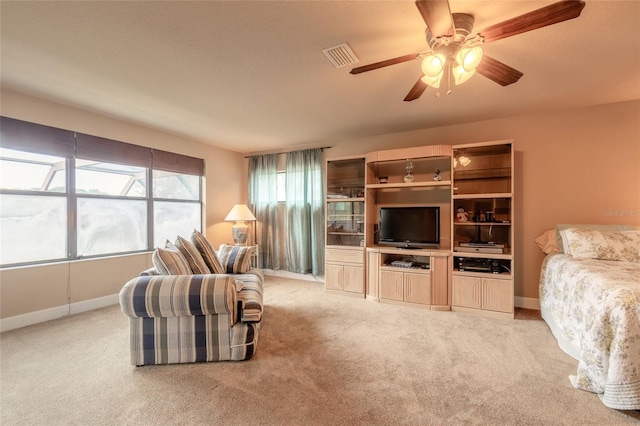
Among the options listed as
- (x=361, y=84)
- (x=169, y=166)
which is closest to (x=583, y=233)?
(x=361, y=84)

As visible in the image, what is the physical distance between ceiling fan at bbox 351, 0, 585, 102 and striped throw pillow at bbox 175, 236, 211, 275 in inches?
85.3

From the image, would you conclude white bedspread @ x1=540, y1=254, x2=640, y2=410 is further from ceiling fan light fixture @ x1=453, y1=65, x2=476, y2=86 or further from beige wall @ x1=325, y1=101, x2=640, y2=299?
ceiling fan light fixture @ x1=453, y1=65, x2=476, y2=86

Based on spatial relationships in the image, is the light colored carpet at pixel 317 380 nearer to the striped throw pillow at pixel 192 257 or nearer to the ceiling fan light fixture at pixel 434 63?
the striped throw pillow at pixel 192 257

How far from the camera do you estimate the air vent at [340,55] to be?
2014 mm

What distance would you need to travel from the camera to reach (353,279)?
3979 millimetres

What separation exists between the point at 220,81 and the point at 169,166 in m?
2.33

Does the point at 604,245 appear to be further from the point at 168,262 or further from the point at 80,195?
the point at 80,195

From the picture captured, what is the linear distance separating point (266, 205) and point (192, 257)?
108 inches

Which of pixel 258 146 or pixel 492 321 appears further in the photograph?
pixel 258 146

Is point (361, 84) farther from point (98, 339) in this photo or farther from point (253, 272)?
point (98, 339)

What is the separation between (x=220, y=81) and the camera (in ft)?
8.38

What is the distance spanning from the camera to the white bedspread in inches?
63.3

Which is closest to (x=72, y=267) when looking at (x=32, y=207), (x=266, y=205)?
(x=32, y=207)

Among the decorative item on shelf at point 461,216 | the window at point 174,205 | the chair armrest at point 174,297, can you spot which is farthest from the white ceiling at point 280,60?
the chair armrest at point 174,297
